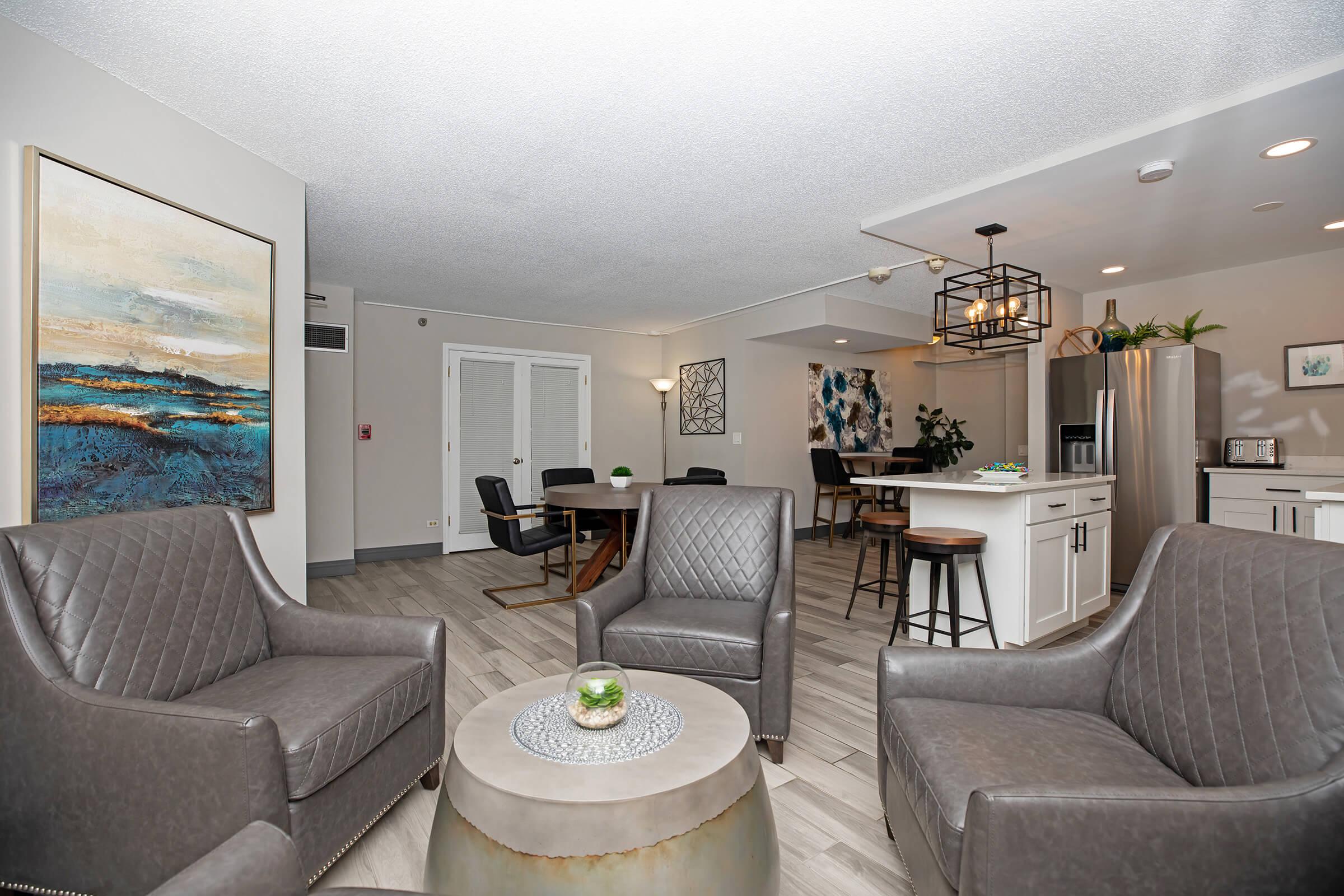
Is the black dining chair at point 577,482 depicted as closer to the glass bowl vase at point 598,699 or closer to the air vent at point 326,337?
the air vent at point 326,337

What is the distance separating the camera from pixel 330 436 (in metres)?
5.14

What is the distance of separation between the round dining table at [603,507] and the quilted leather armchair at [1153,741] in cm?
270

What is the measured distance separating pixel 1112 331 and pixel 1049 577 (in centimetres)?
278

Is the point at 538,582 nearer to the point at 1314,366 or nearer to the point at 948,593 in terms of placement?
the point at 948,593

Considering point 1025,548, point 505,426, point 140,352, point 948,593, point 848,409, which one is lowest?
point 948,593

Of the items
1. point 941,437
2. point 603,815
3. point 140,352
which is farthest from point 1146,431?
point 140,352

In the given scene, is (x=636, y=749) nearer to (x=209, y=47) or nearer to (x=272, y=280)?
(x=209, y=47)

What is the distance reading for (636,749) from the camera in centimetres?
129

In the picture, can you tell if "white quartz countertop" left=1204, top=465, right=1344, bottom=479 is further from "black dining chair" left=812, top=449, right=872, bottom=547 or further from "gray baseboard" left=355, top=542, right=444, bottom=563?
"gray baseboard" left=355, top=542, right=444, bottom=563

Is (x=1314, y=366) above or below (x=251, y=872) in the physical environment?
above

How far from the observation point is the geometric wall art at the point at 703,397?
686 centimetres

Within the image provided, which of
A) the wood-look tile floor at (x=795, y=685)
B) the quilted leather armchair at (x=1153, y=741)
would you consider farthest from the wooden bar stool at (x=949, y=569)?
the quilted leather armchair at (x=1153, y=741)

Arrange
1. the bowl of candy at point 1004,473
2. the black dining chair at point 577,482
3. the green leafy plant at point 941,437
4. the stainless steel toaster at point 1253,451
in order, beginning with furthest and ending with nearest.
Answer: the green leafy plant at point 941,437 → the black dining chair at point 577,482 → the stainless steel toaster at point 1253,451 → the bowl of candy at point 1004,473

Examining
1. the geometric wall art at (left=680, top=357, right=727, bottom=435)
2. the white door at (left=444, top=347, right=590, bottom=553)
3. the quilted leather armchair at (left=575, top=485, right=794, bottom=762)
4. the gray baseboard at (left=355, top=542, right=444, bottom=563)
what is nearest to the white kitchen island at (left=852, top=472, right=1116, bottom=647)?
the quilted leather armchair at (left=575, top=485, right=794, bottom=762)
